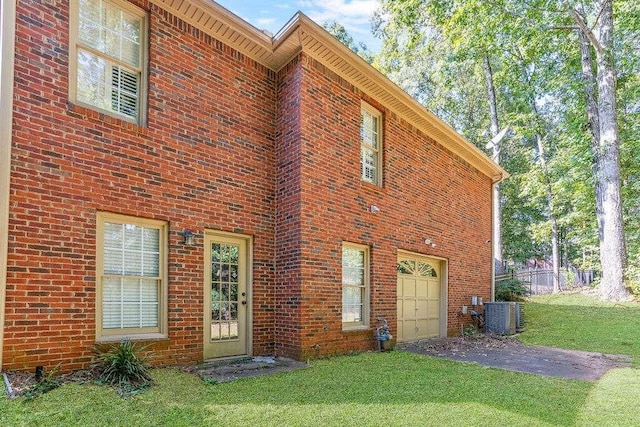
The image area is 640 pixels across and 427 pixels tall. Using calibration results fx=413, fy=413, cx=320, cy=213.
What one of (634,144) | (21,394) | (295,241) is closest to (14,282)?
(21,394)

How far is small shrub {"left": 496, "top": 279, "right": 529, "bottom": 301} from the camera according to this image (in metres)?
15.2

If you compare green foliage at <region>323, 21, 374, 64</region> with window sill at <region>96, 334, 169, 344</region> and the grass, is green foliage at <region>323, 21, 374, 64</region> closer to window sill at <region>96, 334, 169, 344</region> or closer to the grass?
the grass

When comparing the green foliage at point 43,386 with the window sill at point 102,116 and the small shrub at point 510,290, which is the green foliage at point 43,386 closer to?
the window sill at point 102,116

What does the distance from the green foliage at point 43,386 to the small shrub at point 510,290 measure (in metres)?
14.1

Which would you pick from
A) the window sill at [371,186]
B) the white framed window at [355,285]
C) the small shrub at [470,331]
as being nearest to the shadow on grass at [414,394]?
the white framed window at [355,285]

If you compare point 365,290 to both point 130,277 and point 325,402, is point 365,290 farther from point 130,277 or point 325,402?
point 130,277

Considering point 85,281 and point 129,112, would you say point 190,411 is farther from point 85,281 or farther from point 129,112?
point 129,112

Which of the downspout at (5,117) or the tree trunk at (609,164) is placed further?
the tree trunk at (609,164)

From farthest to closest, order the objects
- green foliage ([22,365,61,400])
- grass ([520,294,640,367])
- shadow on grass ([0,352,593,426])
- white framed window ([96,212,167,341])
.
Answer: grass ([520,294,640,367]), white framed window ([96,212,167,341]), green foliage ([22,365,61,400]), shadow on grass ([0,352,593,426])

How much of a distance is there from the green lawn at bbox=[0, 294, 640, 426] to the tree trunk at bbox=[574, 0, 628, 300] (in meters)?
9.25

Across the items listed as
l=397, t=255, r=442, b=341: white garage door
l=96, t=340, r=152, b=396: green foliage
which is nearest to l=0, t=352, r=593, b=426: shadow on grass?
l=96, t=340, r=152, b=396: green foliage

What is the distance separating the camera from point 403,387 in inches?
202

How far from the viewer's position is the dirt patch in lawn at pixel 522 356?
667 centimetres

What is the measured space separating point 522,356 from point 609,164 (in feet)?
32.1
